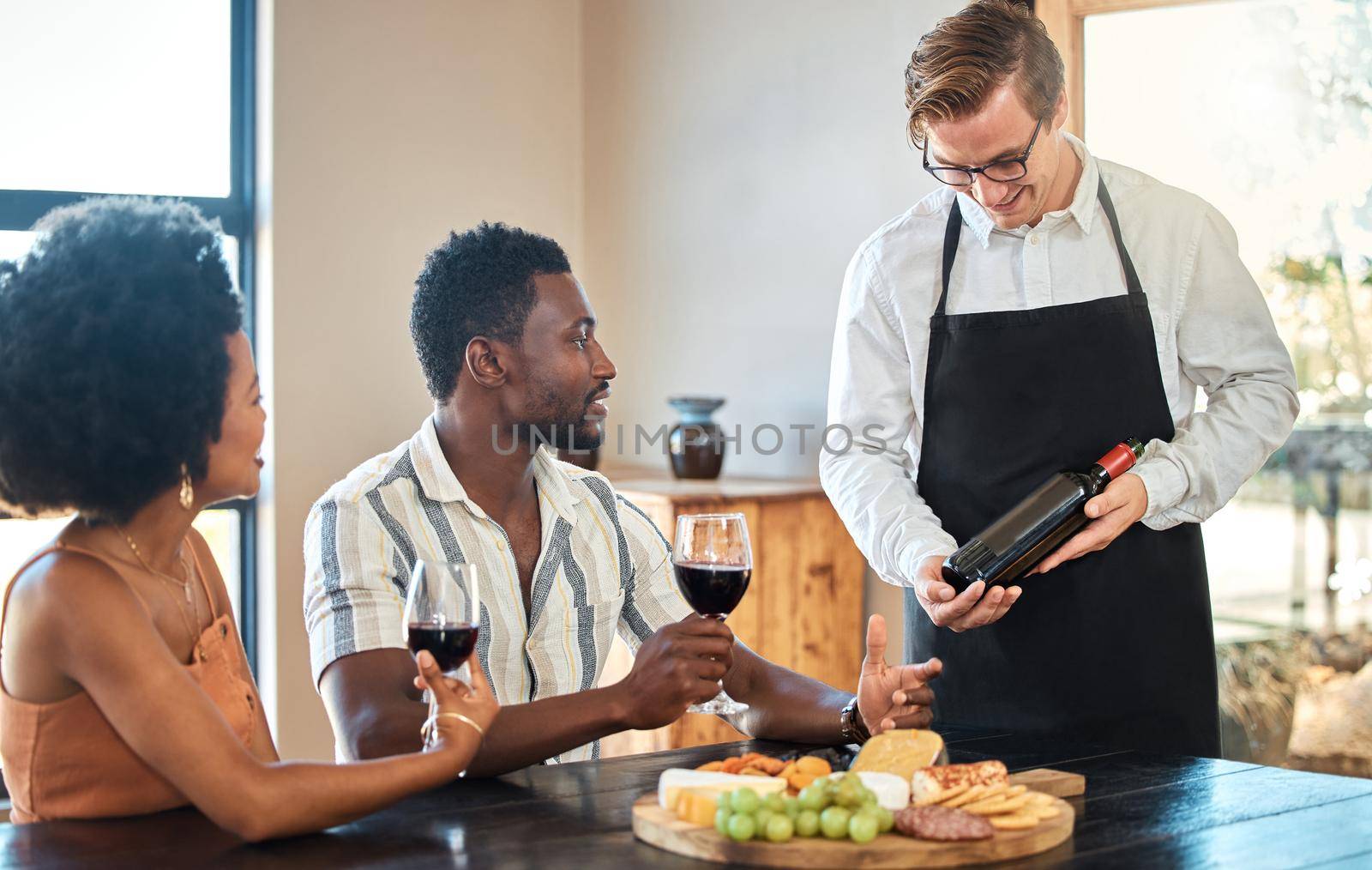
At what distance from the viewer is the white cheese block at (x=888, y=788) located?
1259mm

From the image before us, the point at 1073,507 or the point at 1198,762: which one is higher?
the point at 1073,507

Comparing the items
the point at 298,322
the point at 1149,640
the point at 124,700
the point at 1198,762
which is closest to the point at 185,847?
the point at 124,700

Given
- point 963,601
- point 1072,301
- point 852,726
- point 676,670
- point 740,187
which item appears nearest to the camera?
point 676,670

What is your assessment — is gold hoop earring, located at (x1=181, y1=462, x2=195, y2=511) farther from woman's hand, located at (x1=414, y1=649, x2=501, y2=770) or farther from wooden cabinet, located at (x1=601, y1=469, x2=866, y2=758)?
wooden cabinet, located at (x1=601, y1=469, x2=866, y2=758)

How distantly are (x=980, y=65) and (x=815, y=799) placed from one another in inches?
47.7

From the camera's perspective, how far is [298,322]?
398 cm

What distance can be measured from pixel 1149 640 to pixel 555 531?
940 mm

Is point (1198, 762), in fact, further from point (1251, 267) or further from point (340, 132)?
point (340, 132)

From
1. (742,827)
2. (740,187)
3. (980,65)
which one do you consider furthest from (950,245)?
(740,187)

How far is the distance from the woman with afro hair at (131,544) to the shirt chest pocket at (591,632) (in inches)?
24.5

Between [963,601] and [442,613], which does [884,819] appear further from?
[963,601]

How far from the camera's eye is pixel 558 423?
208 centimetres

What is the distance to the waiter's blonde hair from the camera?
2006 mm

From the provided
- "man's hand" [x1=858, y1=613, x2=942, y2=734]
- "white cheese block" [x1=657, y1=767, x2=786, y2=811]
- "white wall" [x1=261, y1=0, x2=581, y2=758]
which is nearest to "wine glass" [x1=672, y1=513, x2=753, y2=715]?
"man's hand" [x1=858, y1=613, x2=942, y2=734]
